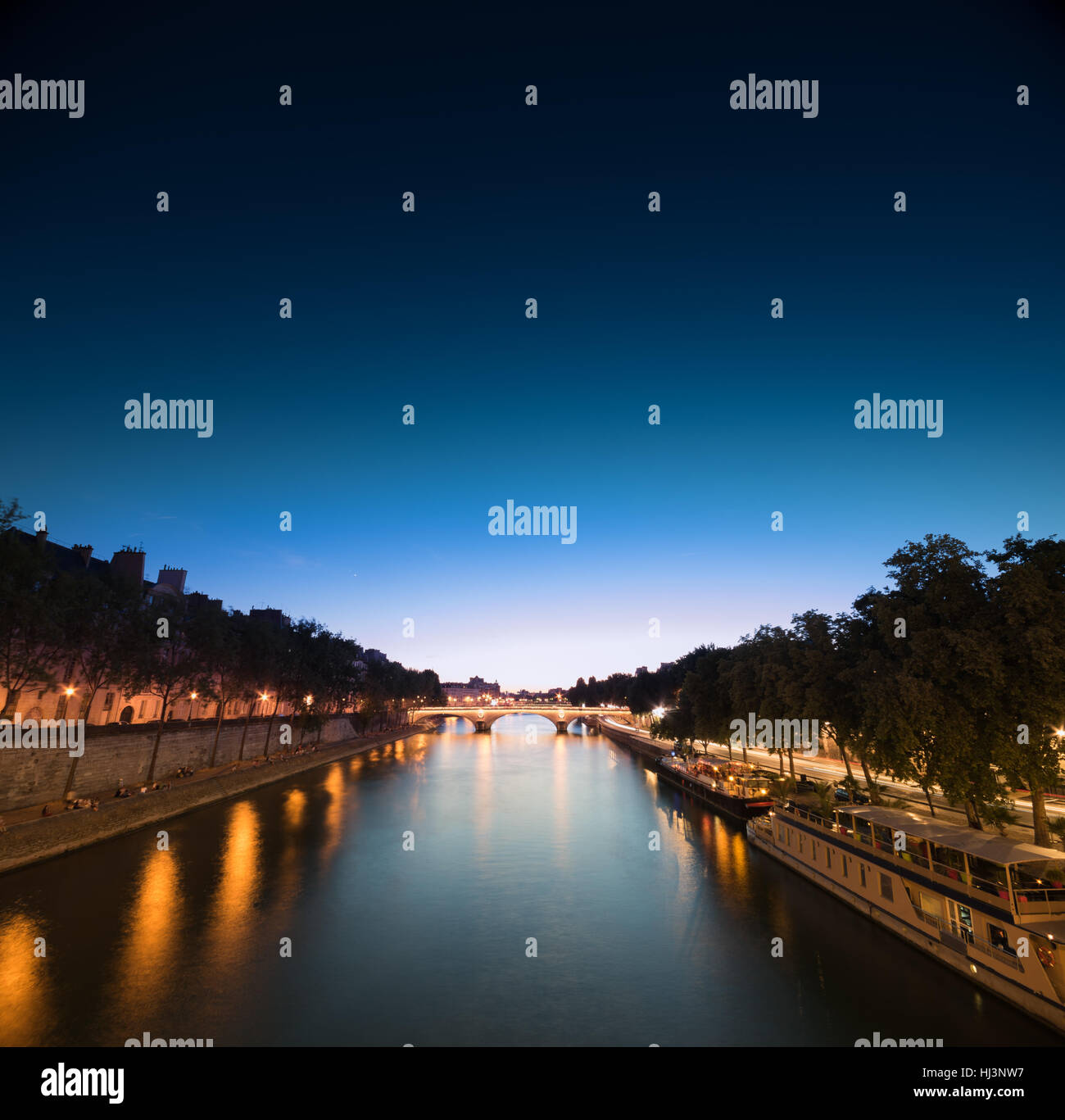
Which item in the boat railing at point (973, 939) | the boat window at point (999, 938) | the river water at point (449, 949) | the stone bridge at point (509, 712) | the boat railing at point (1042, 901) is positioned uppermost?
the boat railing at point (1042, 901)

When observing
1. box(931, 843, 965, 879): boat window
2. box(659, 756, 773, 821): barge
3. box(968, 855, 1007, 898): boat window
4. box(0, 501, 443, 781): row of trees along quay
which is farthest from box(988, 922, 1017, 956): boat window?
box(0, 501, 443, 781): row of trees along quay

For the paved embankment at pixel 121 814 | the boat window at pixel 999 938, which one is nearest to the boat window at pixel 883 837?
the boat window at pixel 999 938

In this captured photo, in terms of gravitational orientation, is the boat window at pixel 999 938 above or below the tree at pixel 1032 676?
below

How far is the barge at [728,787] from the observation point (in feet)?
163

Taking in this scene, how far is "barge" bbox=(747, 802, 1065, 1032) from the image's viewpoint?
1775cm

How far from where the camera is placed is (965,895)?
2084 centimetres

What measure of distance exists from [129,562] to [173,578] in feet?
41.1

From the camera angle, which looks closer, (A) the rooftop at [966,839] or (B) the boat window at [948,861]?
(A) the rooftop at [966,839]

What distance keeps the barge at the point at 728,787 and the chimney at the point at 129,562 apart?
6461cm

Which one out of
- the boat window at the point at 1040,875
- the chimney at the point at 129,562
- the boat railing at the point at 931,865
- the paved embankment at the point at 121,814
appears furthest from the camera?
the chimney at the point at 129,562

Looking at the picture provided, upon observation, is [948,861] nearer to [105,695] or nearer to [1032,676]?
[1032,676]

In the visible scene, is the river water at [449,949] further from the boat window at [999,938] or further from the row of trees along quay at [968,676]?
the row of trees along quay at [968,676]
